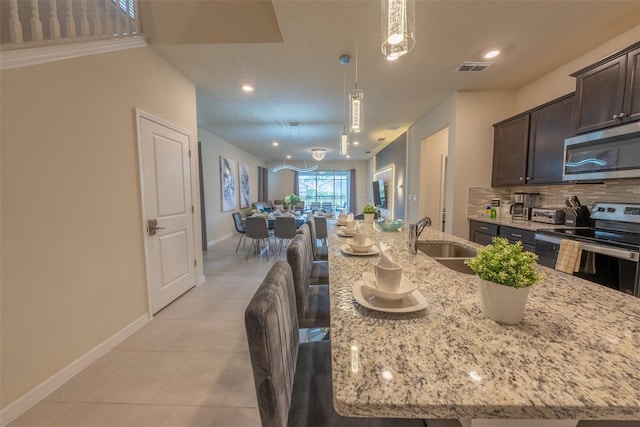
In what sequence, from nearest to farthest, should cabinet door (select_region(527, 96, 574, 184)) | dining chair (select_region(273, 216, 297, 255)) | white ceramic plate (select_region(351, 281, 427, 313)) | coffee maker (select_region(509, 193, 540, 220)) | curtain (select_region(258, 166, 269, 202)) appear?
white ceramic plate (select_region(351, 281, 427, 313)) → cabinet door (select_region(527, 96, 574, 184)) → coffee maker (select_region(509, 193, 540, 220)) → dining chair (select_region(273, 216, 297, 255)) → curtain (select_region(258, 166, 269, 202))

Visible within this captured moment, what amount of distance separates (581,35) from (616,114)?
852 millimetres

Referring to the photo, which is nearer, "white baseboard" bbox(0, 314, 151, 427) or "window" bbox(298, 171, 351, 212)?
"white baseboard" bbox(0, 314, 151, 427)

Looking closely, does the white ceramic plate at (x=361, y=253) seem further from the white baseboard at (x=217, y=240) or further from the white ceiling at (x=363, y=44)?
the white baseboard at (x=217, y=240)

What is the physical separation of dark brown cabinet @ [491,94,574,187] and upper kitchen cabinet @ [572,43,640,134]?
0.24 meters

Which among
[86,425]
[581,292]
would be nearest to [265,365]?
[581,292]

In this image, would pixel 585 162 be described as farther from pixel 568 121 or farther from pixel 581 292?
pixel 581 292

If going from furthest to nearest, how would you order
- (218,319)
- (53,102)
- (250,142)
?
(250,142), (218,319), (53,102)

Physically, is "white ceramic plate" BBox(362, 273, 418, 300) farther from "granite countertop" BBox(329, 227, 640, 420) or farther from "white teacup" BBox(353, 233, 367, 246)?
"white teacup" BBox(353, 233, 367, 246)

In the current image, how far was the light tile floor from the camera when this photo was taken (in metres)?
1.46

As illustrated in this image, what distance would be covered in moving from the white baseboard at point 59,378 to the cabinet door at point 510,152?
4602 millimetres

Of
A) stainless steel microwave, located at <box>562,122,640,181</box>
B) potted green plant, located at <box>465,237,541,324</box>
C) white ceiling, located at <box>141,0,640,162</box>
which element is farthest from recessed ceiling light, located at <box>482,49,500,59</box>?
potted green plant, located at <box>465,237,541,324</box>

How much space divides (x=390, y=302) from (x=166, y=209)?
273 centimetres

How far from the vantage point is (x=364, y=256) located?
154 cm

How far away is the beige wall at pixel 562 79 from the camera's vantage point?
89.6 inches
